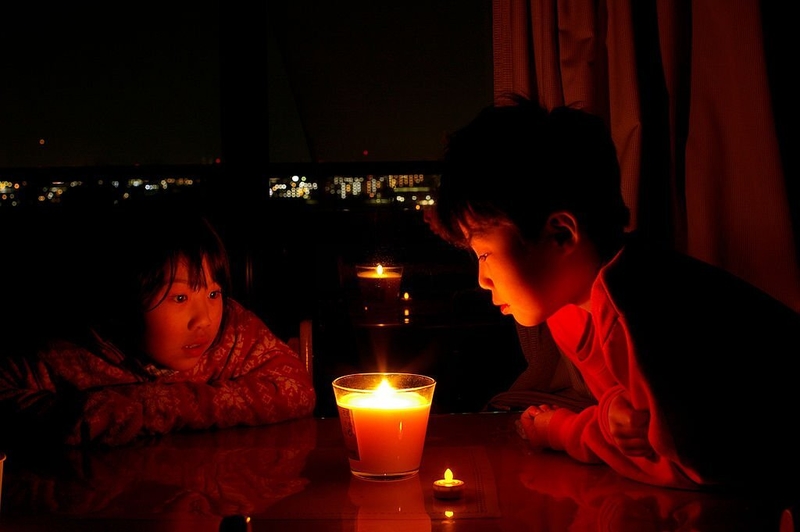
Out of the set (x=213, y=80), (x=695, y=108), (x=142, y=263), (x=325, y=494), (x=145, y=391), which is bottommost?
(x=325, y=494)

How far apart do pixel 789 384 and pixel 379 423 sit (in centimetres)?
54

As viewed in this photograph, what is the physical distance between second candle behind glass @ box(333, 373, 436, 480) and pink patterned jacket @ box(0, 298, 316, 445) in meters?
0.36

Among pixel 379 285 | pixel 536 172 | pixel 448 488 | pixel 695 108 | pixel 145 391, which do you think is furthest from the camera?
pixel 379 285

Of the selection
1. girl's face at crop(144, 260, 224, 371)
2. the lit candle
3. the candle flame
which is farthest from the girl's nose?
the lit candle

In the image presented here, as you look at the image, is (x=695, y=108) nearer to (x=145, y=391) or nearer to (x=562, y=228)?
(x=562, y=228)

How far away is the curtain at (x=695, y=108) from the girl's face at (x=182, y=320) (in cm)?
69

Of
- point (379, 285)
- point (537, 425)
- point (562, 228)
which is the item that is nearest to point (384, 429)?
point (537, 425)

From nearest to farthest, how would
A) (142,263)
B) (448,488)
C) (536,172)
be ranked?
(448,488), (536,172), (142,263)

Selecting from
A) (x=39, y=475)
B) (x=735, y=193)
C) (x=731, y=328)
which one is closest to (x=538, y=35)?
(x=735, y=193)

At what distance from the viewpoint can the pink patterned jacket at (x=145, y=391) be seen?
129 cm

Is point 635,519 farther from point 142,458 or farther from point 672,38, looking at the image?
point 672,38

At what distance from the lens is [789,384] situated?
3.25ft

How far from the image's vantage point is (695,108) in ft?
5.34

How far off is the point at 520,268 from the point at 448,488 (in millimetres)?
353
